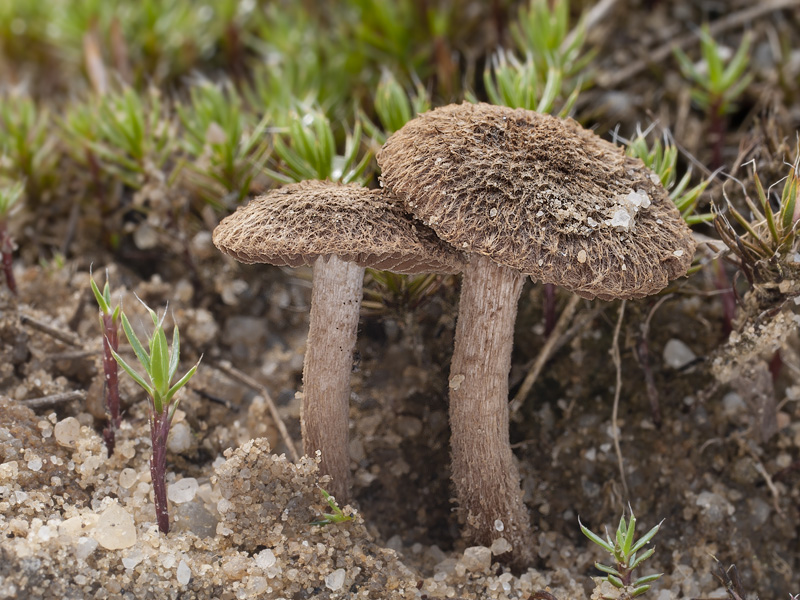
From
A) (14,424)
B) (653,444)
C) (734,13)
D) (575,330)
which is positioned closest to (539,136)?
(575,330)

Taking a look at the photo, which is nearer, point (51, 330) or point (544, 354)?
point (51, 330)

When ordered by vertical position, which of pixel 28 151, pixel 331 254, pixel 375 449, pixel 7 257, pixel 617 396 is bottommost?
pixel 375 449

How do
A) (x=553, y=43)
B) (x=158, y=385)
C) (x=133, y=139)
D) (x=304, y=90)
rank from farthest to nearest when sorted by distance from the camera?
(x=304, y=90)
(x=553, y=43)
(x=133, y=139)
(x=158, y=385)

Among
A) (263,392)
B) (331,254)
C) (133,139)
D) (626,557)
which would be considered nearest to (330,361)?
(331,254)

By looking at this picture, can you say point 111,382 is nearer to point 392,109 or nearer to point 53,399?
point 53,399

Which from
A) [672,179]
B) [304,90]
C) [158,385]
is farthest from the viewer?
[304,90]
